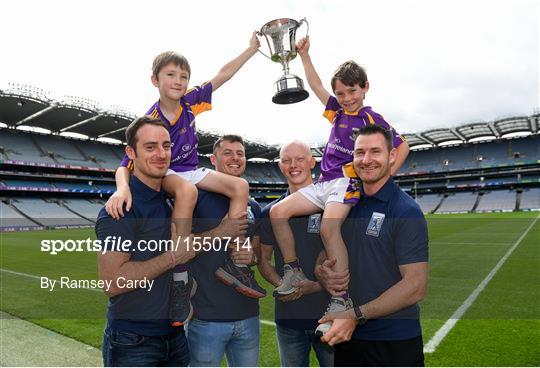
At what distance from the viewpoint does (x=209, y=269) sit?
264 cm

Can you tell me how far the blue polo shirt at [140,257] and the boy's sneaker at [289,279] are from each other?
0.80 meters

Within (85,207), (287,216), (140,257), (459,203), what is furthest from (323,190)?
(459,203)

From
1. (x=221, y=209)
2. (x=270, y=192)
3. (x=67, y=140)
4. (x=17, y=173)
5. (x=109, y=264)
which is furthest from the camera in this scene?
(x=270, y=192)

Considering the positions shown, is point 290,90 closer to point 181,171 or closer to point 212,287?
point 181,171

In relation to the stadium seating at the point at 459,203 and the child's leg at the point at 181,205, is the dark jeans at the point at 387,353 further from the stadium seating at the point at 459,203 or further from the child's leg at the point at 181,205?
the stadium seating at the point at 459,203

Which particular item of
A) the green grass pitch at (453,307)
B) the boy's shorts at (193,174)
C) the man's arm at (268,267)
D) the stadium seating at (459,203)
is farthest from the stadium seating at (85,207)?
the stadium seating at (459,203)

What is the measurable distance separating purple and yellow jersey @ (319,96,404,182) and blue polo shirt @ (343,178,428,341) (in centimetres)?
94

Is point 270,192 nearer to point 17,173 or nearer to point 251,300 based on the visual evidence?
point 17,173

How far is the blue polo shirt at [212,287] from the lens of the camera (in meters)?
2.54

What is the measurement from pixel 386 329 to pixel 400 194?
835mm

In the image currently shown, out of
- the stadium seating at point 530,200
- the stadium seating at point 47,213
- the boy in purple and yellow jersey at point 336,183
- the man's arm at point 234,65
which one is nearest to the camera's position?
the boy in purple and yellow jersey at point 336,183

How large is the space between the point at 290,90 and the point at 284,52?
1.78 feet

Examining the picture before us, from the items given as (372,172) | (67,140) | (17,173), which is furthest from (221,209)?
(67,140)

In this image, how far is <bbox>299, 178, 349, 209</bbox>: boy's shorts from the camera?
299cm
